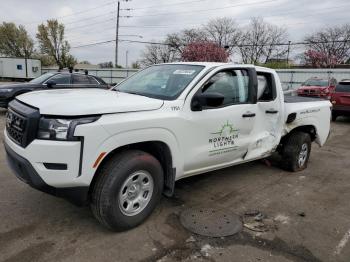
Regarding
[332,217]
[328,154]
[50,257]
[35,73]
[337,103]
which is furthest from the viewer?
[35,73]

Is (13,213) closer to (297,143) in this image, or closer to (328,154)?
(297,143)

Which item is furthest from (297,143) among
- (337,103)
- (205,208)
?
(337,103)

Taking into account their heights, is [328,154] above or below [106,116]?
below

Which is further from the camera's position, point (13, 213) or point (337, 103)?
point (337, 103)

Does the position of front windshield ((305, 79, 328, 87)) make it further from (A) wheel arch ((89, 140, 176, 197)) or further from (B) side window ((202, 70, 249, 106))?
(A) wheel arch ((89, 140, 176, 197))

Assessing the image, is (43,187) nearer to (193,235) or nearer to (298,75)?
(193,235)

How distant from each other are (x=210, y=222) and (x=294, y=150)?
268 cm

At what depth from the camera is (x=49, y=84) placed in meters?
10.3

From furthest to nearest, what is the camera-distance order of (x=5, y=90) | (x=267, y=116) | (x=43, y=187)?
(x=5, y=90) < (x=267, y=116) < (x=43, y=187)

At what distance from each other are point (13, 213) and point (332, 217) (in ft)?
12.5

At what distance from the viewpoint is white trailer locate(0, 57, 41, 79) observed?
127 ft

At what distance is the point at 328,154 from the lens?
24.7 ft

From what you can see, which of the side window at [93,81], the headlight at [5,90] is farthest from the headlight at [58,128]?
the side window at [93,81]

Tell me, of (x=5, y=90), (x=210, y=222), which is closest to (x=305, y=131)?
(x=210, y=222)
